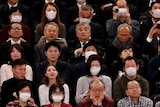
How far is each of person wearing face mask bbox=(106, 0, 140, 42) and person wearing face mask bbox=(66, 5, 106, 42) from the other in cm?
15

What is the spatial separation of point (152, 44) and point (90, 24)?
1098 mm

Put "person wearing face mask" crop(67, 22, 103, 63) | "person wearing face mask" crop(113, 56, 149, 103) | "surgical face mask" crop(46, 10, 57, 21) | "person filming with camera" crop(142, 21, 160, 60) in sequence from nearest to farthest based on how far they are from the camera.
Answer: "person wearing face mask" crop(113, 56, 149, 103), "person wearing face mask" crop(67, 22, 103, 63), "person filming with camera" crop(142, 21, 160, 60), "surgical face mask" crop(46, 10, 57, 21)

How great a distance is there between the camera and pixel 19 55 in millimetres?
8531

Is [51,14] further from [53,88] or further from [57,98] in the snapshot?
[57,98]

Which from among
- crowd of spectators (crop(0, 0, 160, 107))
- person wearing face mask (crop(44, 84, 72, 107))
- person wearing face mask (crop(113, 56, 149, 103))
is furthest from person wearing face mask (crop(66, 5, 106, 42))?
person wearing face mask (crop(44, 84, 72, 107))

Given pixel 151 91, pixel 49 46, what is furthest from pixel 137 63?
pixel 49 46

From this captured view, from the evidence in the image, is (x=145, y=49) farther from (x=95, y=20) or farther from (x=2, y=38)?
(x=2, y=38)

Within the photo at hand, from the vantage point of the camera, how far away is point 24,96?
7.55m

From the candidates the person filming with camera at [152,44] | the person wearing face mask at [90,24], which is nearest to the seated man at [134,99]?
the person filming with camera at [152,44]

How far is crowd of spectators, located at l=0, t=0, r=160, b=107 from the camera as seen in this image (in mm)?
7855

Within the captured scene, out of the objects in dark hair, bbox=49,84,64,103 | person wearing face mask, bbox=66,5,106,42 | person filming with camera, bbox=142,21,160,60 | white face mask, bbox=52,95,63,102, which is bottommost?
white face mask, bbox=52,95,63,102

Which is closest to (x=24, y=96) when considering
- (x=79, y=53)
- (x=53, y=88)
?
(x=53, y=88)

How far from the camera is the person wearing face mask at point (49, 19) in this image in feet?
30.6

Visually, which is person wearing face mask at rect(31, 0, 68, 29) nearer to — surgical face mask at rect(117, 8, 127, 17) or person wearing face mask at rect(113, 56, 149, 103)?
surgical face mask at rect(117, 8, 127, 17)
